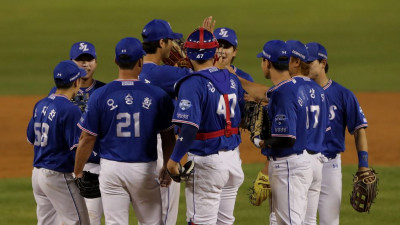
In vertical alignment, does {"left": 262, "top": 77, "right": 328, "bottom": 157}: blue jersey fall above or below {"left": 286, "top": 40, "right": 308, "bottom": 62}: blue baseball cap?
below

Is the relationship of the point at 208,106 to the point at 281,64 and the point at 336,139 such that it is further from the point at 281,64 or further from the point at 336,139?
the point at 336,139

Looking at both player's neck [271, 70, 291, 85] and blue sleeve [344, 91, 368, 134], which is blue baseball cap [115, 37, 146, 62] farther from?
blue sleeve [344, 91, 368, 134]

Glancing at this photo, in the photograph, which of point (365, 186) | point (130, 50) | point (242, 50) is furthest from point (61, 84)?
point (242, 50)

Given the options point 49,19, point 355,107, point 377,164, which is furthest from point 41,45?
point 355,107

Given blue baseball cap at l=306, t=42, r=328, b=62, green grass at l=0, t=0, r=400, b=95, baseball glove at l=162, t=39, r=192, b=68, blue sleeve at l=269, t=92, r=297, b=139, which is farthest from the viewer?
green grass at l=0, t=0, r=400, b=95

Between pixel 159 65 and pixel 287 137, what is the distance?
1.40m

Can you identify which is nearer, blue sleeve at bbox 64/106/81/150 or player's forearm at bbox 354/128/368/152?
blue sleeve at bbox 64/106/81/150

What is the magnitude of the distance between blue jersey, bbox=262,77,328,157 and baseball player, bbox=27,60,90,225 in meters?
1.70

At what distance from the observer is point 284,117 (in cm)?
631

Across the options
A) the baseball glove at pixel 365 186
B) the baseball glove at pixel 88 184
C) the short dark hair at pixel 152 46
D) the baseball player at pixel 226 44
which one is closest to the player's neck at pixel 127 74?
the short dark hair at pixel 152 46

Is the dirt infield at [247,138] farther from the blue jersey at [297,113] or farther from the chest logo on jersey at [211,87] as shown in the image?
the chest logo on jersey at [211,87]

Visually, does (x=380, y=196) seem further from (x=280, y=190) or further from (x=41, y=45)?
(x=41, y=45)

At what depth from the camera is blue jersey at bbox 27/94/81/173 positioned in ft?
21.5

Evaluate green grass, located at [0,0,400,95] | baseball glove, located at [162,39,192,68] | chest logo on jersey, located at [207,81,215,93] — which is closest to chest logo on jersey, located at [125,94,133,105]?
chest logo on jersey, located at [207,81,215,93]
